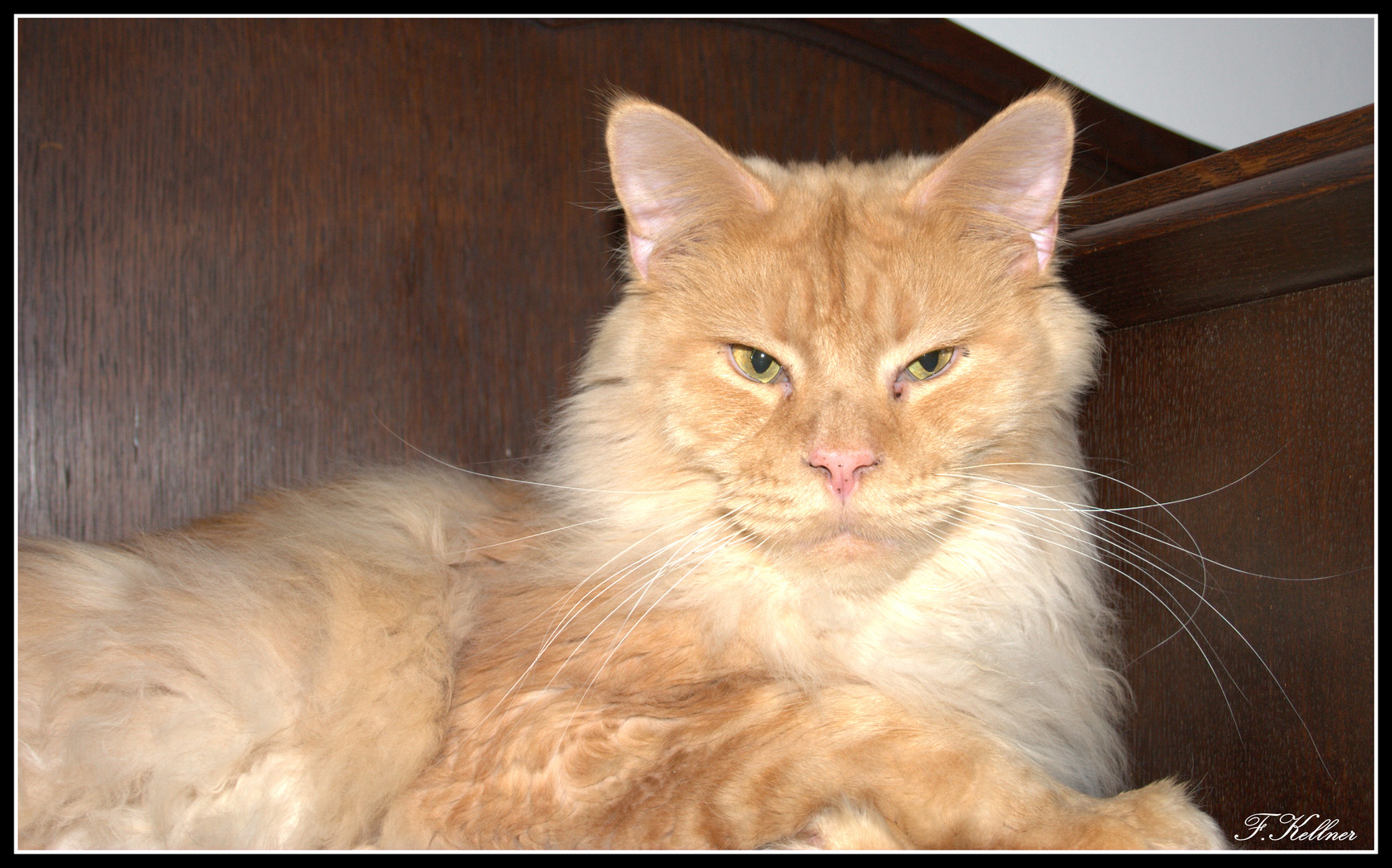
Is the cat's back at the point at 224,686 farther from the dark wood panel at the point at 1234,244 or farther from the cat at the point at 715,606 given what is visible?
the dark wood panel at the point at 1234,244

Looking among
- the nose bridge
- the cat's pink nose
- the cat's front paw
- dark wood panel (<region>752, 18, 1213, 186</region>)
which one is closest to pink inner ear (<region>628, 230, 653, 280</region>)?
the nose bridge

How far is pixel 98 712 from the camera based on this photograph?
1064 millimetres

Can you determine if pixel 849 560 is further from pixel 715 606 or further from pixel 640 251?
pixel 640 251

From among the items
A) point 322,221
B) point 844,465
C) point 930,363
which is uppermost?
point 322,221

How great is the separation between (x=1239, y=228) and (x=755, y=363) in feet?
2.07

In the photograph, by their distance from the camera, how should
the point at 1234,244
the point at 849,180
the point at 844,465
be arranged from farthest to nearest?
the point at 849,180 < the point at 1234,244 < the point at 844,465

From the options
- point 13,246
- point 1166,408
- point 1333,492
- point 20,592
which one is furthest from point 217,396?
point 1333,492

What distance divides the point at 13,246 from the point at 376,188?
0.67m

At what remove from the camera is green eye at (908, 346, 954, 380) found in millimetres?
1178

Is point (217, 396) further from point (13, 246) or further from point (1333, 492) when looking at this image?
point (1333, 492)

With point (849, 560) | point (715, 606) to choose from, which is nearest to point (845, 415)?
point (849, 560)

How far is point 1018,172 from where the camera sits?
3.91 feet
